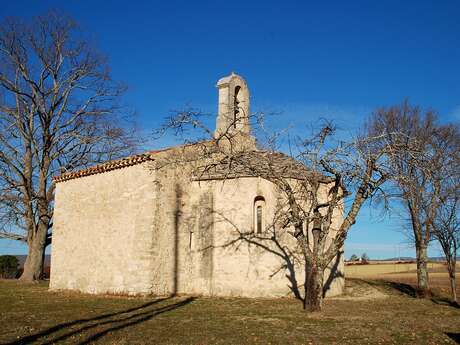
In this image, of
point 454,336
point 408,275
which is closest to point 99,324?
point 454,336

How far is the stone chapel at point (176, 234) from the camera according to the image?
652 inches

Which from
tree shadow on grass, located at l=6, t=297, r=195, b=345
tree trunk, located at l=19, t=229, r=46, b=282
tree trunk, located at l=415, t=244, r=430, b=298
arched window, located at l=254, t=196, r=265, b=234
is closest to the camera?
tree shadow on grass, located at l=6, t=297, r=195, b=345

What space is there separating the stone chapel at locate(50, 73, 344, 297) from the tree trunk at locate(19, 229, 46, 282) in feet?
21.6

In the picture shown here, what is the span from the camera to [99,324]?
34.1ft

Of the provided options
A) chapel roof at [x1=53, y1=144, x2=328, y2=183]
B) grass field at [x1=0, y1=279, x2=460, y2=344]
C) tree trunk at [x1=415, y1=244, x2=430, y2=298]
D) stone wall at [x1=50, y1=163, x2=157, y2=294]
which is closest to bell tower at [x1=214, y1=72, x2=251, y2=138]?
chapel roof at [x1=53, y1=144, x2=328, y2=183]

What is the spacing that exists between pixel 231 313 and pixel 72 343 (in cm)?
526

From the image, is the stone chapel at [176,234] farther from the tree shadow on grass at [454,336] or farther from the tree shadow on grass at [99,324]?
the tree shadow on grass at [454,336]

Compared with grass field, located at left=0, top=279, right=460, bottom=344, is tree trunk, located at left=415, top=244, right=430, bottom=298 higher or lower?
higher

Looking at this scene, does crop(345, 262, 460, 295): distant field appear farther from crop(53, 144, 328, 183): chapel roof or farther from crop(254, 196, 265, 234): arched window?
crop(53, 144, 328, 183): chapel roof

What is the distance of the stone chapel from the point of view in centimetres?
1656

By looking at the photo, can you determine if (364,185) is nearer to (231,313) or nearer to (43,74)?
(231,313)

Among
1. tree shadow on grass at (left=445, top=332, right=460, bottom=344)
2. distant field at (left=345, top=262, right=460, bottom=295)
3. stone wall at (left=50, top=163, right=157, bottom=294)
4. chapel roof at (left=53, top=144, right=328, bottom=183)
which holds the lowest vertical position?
distant field at (left=345, top=262, right=460, bottom=295)

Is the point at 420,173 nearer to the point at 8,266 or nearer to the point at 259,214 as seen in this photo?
the point at 259,214

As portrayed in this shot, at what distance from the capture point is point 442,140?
2066cm
